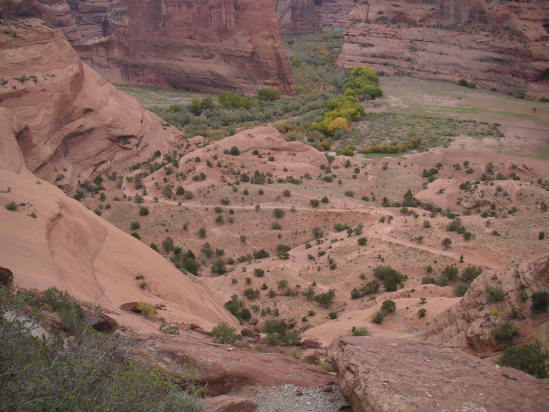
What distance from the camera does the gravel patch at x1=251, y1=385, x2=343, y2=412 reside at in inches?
387

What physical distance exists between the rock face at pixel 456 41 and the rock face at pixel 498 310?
5806 cm

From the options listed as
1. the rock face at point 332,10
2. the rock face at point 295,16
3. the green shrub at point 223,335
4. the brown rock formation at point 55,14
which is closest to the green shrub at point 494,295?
the green shrub at point 223,335

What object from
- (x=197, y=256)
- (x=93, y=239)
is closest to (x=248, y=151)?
(x=197, y=256)

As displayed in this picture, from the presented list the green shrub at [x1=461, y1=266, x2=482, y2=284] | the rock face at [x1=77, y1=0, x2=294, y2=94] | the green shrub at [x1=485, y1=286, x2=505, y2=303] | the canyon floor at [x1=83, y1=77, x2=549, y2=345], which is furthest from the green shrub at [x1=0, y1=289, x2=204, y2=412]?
A: the rock face at [x1=77, y1=0, x2=294, y2=94]

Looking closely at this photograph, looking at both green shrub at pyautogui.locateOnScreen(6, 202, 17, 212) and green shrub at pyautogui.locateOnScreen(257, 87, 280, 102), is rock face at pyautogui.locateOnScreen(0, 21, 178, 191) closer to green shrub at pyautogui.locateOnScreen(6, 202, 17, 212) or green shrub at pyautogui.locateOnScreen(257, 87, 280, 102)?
green shrub at pyautogui.locateOnScreen(6, 202, 17, 212)

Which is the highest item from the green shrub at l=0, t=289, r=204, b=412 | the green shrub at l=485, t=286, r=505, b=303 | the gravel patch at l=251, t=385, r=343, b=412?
the green shrub at l=0, t=289, r=204, b=412

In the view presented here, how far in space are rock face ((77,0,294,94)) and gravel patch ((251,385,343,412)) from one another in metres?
55.9

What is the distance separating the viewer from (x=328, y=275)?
79.4 feet

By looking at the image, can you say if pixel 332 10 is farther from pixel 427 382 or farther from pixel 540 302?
pixel 427 382

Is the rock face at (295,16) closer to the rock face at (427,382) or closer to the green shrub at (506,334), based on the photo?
the green shrub at (506,334)

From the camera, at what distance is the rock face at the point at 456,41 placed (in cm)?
6575

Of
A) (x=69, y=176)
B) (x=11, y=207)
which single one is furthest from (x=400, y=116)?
(x=11, y=207)

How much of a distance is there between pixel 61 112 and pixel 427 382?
3140 cm

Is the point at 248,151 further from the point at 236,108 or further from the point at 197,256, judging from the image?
the point at 236,108
